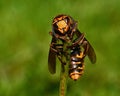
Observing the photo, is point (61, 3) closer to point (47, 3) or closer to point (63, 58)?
point (47, 3)

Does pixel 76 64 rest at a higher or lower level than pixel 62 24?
lower

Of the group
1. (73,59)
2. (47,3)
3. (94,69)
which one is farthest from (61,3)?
(73,59)

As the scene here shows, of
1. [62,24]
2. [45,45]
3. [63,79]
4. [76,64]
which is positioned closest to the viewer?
[63,79]

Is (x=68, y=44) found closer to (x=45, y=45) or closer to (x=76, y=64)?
(x=76, y=64)

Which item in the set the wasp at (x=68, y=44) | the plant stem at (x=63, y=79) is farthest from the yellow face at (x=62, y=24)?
the plant stem at (x=63, y=79)

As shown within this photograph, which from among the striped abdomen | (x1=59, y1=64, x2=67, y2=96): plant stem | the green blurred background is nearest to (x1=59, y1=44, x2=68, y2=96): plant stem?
(x1=59, y1=64, x2=67, y2=96): plant stem

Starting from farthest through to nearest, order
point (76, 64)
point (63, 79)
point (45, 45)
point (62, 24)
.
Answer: point (45, 45)
point (76, 64)
point (62, 24)
point (63, 79)

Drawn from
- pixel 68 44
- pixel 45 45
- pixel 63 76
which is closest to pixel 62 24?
pixel 68 44
